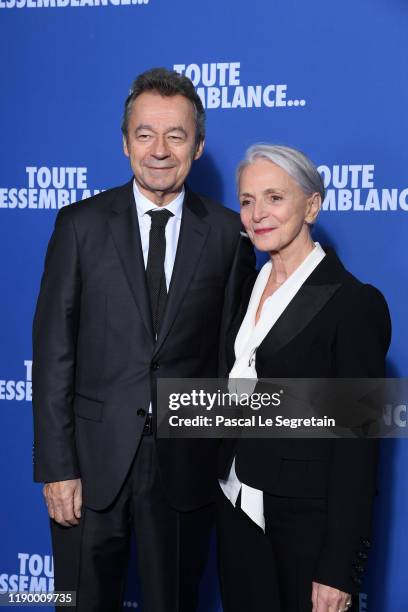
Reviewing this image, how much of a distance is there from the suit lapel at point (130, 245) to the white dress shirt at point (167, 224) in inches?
0.7

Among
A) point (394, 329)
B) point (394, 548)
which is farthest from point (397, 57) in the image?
point (394, 548)

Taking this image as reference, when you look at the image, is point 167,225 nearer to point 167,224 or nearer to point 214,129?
point 167,224

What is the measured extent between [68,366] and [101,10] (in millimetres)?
1411

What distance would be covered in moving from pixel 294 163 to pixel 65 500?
1000mm

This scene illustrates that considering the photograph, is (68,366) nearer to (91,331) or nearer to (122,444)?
(91,331)

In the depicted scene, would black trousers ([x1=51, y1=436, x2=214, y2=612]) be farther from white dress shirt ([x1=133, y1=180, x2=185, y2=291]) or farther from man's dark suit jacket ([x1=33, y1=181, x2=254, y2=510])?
white dress shirt ([x1=133, y1=180, x2=185, y2=291])

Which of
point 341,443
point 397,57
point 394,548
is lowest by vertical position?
point 394,548

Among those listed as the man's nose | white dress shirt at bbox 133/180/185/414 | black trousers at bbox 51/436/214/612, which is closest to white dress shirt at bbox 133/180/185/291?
white dress shirt at bbox 133/180/185/414

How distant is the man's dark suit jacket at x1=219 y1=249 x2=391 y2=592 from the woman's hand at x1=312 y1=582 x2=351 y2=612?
0.06ft

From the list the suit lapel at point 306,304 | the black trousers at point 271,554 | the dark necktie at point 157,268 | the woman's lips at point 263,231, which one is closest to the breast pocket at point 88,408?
the dark necktie at point 157,268

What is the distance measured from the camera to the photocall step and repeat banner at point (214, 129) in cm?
271

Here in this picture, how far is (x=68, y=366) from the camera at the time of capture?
82.4 inches

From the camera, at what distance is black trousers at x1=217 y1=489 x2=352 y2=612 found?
6.13 feet

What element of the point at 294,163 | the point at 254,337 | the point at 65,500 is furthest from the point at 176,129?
the point at 65,500
